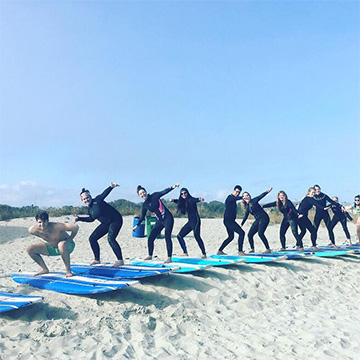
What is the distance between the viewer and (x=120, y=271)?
7945 millimetres

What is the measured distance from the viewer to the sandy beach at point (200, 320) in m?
5.46

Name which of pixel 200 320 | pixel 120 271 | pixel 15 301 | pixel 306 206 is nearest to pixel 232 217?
pixel 306 206

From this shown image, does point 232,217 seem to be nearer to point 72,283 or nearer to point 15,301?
point 72,283

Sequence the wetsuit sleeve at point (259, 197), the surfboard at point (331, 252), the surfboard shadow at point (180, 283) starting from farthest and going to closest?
the surfboard at point (331, 252), the wetsuit sleeve at point (259, 197), the surfboard shadow at point (180, 283)

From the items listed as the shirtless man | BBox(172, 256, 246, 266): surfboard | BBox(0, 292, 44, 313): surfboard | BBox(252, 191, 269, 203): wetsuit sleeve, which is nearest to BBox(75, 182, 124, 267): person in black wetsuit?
the shirtless man

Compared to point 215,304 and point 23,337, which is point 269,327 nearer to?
point 215,304

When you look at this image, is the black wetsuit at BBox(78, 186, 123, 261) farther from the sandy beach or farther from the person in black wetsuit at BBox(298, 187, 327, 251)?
the person in black wetsuit at BBox(298, 187, 327, 251)

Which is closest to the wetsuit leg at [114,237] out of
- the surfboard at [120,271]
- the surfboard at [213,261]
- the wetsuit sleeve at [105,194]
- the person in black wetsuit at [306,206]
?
the surfboard at [120,271]

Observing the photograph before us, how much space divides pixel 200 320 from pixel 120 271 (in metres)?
2.07

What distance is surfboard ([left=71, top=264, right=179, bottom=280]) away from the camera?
7.44 metres

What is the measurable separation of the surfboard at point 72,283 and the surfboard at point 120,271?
404mm

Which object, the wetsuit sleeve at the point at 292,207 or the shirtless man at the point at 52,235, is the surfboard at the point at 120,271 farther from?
the wetsuit sleeve at the point at 292,207

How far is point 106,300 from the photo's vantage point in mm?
6848

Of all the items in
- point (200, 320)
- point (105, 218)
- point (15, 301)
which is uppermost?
point (105, 218)
